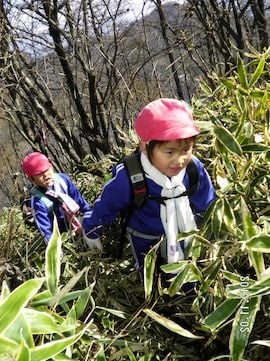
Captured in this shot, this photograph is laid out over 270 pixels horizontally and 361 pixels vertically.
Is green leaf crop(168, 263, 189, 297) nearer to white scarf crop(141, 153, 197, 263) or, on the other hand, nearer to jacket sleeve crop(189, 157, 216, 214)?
white scarf crop(141, 153, 197, 263)

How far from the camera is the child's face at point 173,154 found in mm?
1643

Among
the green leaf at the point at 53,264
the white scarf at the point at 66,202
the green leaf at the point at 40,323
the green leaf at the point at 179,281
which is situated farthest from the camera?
the white scarf at the point at 66,202

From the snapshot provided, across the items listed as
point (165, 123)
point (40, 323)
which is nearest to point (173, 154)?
point (165, 123)

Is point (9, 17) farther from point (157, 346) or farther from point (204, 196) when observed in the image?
point (157, 346)

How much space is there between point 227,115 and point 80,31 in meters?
2.59

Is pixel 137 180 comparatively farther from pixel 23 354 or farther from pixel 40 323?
pixel 23 354

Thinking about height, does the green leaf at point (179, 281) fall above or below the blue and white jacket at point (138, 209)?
below

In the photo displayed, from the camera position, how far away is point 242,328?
114 cm

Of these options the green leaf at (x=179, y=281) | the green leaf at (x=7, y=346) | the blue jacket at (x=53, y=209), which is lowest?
the blue jacket at (x=53, y=209)

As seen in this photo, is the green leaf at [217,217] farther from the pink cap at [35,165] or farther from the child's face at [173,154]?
the pink cap at [35,165]

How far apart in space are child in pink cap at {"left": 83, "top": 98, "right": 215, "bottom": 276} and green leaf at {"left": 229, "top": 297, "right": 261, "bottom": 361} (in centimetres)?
55

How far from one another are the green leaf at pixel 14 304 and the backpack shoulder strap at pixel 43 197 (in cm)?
175

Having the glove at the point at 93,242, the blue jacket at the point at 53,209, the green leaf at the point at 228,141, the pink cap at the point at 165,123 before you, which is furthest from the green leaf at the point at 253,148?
the blue jacket at the point at 53,209

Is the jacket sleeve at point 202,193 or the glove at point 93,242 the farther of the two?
the glove at point 93,242
